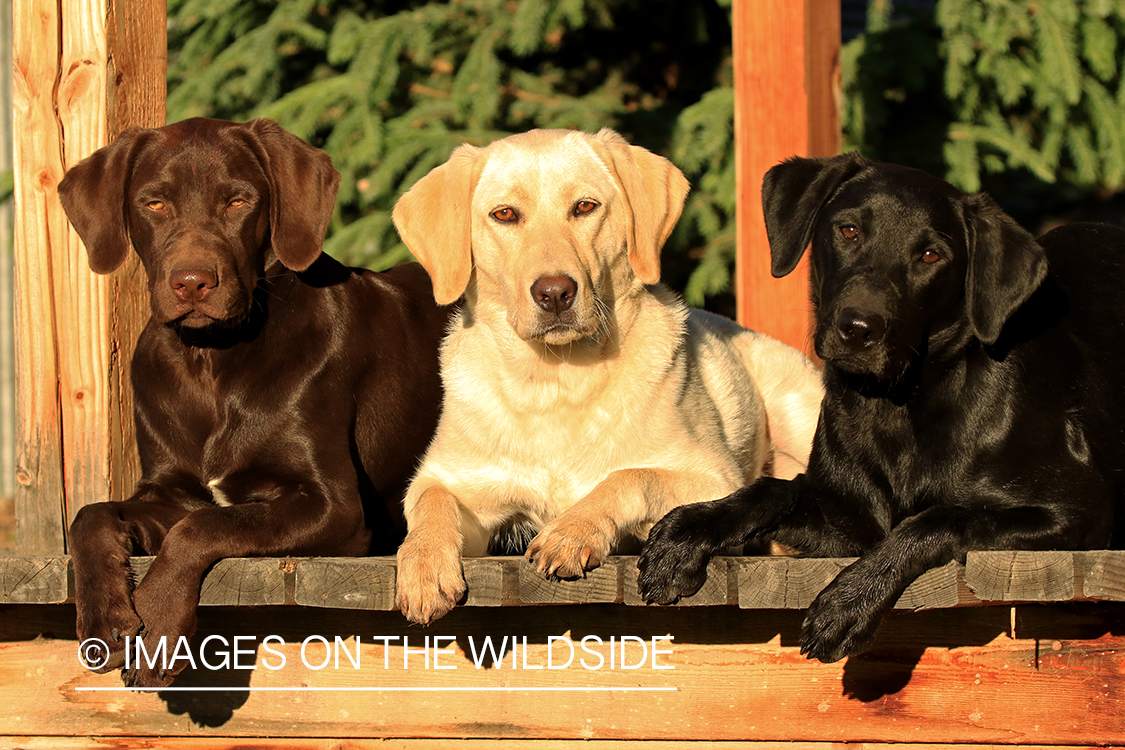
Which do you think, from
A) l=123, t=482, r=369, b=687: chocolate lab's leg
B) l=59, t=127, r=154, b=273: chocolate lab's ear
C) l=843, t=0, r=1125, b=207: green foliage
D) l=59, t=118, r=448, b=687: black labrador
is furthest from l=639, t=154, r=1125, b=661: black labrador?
l=843, t=0, r=1125, b=207: green foliage

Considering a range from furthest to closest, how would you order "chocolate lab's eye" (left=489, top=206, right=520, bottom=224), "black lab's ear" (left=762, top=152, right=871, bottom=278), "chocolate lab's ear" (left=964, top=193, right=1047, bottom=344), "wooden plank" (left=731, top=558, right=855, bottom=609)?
"chocolate lab's eye" (left=489, top=206, right=520, bottom=224) < "black lab's ear" (left=762, top=152, right=871, bottom=278) < "chocolate lab's ear" (left=964, top=193, right=1047, bottom=344) < "wooden plank" (left=731, top=558, right=855, bottom=609)

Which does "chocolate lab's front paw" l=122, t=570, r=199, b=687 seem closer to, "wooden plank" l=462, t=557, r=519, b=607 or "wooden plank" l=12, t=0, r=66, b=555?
"wooden plank" l=462, t=557, r=519, b=607

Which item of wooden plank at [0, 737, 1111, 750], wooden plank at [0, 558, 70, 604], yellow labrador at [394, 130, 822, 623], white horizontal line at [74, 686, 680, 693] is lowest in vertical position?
wooden plank at [0, 737, 1111, 750]

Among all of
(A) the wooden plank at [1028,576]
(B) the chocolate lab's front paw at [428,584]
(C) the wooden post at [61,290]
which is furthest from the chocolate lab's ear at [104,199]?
(A) the wooden plank at [1028,576]

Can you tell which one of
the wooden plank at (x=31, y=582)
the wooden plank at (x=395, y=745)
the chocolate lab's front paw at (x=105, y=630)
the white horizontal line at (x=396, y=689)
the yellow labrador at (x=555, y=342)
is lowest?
the wooden plank at (x=395, y=745)

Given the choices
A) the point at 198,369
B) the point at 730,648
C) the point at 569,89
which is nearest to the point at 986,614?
the point at 730,648

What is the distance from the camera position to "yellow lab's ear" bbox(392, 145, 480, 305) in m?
3.57

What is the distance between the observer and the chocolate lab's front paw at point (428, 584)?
2.80 meters

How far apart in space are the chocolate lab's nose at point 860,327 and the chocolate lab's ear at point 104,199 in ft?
7.20

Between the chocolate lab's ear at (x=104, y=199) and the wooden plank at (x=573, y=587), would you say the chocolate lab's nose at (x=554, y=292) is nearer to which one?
the wooden plank at (x=573, y=587)

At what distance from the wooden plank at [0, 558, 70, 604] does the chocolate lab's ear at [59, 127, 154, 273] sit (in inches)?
37.7

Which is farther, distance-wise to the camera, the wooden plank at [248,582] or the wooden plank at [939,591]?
the wooden plank at [248,582]

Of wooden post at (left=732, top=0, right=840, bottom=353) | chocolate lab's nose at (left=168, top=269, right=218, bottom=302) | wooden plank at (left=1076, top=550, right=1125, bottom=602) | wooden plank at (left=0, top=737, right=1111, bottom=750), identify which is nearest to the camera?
wooden plank at (left=1076, top=550, right=1125, bottom=602)

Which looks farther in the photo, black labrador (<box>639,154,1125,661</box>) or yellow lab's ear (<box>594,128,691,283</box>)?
yellow lab's ear (<box>594,128,691,283</box>)
